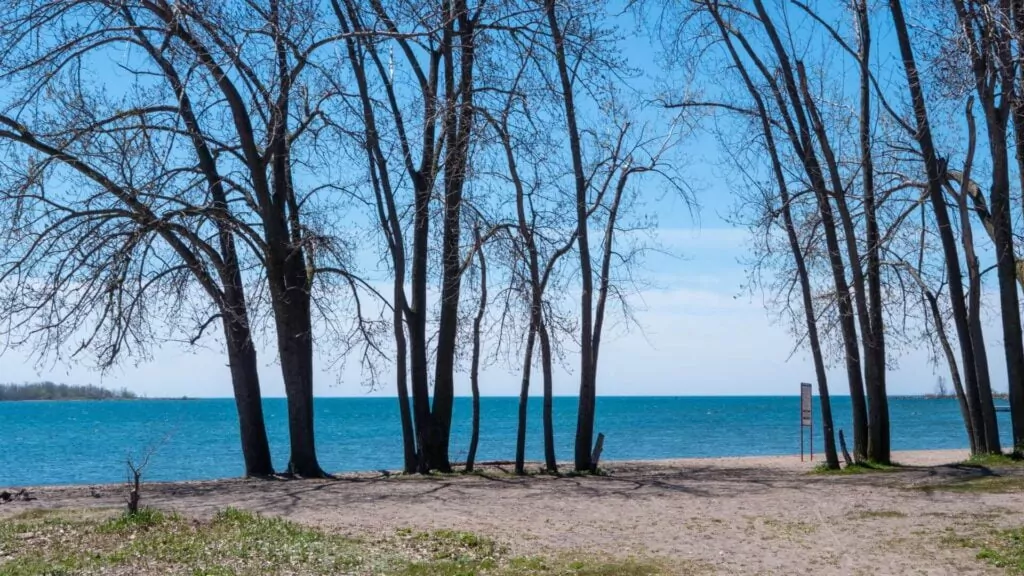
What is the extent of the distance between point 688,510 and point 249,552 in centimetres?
541

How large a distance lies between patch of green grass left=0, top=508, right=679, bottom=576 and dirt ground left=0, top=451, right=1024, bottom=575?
0.56 metres

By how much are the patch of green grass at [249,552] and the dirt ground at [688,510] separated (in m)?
0.56

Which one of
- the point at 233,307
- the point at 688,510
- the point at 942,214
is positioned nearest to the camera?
the point at 688,510

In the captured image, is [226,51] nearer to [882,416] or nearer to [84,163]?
[84,163]

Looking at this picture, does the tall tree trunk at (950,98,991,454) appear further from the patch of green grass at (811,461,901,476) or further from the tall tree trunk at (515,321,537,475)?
the tall tree trunk at (515,321,537,475)

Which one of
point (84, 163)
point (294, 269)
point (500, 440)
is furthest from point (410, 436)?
point (500, 440)

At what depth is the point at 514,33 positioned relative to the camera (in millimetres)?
16891

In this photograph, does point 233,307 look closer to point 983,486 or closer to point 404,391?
point 404,391

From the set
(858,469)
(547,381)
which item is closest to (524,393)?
(547,381)

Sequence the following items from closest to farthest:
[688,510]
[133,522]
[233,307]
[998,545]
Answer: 1. [998,545]
2. [133,522]
3. [688,510]
4. [233,307]

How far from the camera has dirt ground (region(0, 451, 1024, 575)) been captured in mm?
9484

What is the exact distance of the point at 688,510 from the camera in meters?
12.5

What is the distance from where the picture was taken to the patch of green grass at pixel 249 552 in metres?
8.70

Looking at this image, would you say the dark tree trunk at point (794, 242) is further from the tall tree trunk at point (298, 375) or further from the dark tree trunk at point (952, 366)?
the tall tree trunk at point (298, 375)
